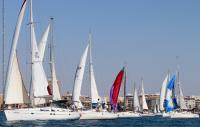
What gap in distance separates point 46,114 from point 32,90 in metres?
3.29

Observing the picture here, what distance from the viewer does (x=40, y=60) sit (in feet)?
218

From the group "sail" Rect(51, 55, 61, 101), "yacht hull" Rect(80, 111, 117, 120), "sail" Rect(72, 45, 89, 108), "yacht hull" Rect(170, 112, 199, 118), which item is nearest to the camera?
"sail" Rect(51, 55, 61, 101)

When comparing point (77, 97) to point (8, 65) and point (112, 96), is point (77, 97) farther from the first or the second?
point (8, 65)

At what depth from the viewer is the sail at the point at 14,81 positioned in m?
62.9

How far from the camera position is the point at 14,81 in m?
63.0

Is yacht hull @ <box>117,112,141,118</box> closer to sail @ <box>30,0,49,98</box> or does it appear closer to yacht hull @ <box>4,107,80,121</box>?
yacht hull @ <box>4,107,80,121</box>

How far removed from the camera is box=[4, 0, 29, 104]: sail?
206ft

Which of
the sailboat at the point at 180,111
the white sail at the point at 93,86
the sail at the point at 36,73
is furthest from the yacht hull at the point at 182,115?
the sail at the point at 36,73

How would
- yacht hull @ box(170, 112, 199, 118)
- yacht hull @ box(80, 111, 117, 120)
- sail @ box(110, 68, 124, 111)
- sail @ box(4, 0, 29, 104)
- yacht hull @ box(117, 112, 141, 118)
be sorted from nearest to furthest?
sail @ box(4, 0, 29, 104) < yacht hull @ box(80, 111, 117, 120) < sail @ box(110, 68, 124, 111) < yacht hull @ box(117, 112, 141, 118) < yacht hull @ box(170, 112, 199, 118)

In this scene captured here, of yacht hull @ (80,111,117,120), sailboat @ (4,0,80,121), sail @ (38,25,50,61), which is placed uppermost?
sail @ (38,25,50,61)

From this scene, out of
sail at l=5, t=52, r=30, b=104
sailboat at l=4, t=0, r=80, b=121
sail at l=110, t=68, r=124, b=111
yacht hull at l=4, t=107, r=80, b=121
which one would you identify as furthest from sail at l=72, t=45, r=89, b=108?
sail at l=5, t=52, r=30, b=104

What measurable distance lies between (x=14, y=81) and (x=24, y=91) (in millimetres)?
1658

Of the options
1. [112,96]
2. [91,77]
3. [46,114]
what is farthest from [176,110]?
[46,114]

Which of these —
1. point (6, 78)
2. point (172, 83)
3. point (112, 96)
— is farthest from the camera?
point (172, 83)
